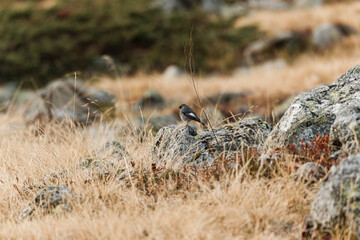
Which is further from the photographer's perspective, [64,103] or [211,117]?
[64,103]

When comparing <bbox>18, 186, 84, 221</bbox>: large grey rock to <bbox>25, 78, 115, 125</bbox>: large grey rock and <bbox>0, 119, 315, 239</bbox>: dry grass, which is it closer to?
<bbox>0, 119, 315, 239</bbox>: dry grass

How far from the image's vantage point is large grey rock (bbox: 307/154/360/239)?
3.33 meters

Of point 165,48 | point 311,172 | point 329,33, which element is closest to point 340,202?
point 311,172

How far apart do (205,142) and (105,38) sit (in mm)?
15577

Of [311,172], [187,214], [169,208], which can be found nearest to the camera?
[187,214]

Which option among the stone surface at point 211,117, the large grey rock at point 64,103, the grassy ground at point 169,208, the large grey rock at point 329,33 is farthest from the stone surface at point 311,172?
the large grey rock at point 329,33

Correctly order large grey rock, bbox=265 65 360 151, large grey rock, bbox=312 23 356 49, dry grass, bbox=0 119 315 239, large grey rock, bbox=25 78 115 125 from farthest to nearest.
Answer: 1. large grey rock, bbox=312 23 356 49
2. large grey rock, bbox=25 78 115 125
3. large grey rock, bbox=265 65 360 151
4. dry grass, bbox=0 119 315 239

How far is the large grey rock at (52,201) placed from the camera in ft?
13.1

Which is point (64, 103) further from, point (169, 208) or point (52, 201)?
point (169, 208)

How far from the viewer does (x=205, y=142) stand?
4.95 m

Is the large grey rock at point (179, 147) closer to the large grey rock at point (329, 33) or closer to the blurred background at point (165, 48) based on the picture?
the blurred background at point (165, 48)

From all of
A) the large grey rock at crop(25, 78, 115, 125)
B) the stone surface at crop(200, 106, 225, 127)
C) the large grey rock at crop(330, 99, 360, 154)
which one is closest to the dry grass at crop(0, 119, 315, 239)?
the large grey rock at crop(330, 99, 360, 154)

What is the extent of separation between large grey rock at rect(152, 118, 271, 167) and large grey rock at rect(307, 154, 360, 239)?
49.8 inches

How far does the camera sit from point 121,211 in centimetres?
385
